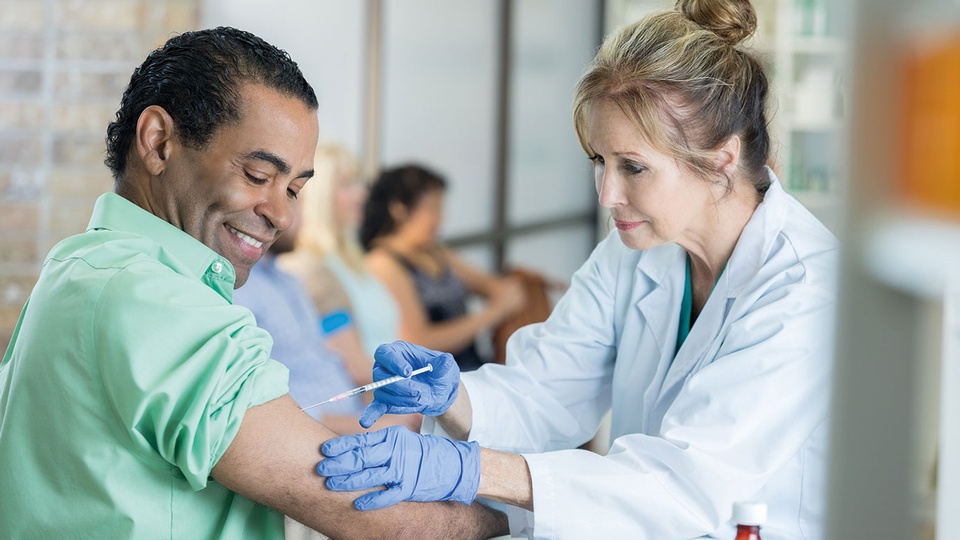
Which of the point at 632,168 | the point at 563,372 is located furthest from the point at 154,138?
the point at 563,372

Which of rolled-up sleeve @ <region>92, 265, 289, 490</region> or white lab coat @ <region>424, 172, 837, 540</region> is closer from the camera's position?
rolled-up sleeve @ <region>92, 265, 289, 490</region>

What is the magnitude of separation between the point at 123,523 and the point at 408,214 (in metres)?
2.77

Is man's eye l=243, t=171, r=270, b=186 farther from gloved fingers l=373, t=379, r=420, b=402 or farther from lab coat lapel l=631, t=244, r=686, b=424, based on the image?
lab coat lapel l=631, t=244, r=686, b=424

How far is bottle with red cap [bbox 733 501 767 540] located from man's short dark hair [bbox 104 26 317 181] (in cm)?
69

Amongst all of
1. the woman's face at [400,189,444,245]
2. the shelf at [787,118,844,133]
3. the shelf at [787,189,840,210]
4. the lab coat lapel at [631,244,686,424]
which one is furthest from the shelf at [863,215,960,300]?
the shelf at [787,118,844,133]

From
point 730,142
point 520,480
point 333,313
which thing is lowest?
point 333,313

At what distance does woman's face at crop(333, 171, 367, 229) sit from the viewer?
344 centimetres

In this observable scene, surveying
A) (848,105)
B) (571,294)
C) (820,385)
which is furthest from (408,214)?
(848,105)

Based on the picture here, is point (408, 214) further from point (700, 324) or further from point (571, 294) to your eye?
point (700, 324)

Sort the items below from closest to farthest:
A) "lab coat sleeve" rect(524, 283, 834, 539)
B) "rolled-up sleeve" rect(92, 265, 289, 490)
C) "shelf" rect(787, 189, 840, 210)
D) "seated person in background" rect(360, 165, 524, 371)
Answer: "rolled-up sleeve" rect(92, 265, 289, 490), "lab coat sleeve" rect(524, 283, 834, 539), "seated person in background" rect(360, 165, 524, 371), "shelf" rect(787, 189, 840, 210)

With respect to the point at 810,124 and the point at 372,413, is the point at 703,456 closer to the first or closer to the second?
the point at 372,413

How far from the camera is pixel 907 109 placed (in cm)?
44

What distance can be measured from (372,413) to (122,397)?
0.41 metres

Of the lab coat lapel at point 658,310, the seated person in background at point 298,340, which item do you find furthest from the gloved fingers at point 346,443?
the seated person in background at point 298,340
